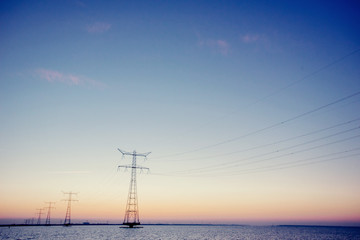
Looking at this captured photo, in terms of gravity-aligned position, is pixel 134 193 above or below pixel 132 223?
above

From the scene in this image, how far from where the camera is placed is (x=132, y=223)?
102750 mm

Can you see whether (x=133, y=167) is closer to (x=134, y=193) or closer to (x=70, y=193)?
(x=134, y=193)

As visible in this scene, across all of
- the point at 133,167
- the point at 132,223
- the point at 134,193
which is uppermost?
the point at 133,167

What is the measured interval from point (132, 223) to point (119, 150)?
4452 centimetres

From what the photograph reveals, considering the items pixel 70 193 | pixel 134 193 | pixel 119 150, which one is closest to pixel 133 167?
pixel 134 193

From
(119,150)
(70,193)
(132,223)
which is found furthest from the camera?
(70,193)

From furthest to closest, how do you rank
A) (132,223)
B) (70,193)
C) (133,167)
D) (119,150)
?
1. (70,193)
2. (132,223)
3. (133,167)
4. (119,150)

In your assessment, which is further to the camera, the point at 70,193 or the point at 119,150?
the point at 70,193

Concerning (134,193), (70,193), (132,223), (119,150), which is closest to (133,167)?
(134,193)

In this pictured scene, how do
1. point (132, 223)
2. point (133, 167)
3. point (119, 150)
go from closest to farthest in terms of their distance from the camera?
point (119, 150) → point (133, 167) → point (132, 223)

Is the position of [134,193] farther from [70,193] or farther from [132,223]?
[70,193]

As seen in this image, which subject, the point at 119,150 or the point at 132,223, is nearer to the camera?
the point at 119,150

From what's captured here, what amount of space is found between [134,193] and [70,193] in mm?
124370

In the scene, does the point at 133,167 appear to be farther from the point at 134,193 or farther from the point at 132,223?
the point at 132,223
